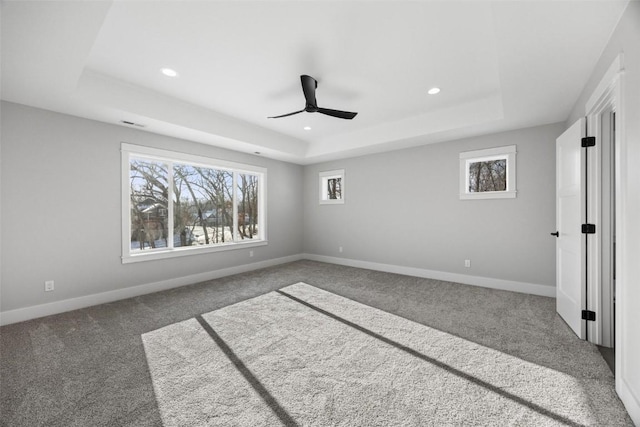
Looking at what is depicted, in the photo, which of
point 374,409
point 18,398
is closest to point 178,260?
point 18,398

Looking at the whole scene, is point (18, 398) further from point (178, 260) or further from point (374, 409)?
point (178, 260)

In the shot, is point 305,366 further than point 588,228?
No

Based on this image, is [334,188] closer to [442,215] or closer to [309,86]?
[442,215]

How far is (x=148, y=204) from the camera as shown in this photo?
162 inches

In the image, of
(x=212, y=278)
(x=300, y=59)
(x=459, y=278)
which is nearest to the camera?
(x=300, y=59)

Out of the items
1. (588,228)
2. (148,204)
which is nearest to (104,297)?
(148,204)

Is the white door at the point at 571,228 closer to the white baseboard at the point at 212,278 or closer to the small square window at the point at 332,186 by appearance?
the white baseboard at the point at 212,278

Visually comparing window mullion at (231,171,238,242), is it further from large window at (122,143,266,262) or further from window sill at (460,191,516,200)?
window sill at (460,191,516,200)

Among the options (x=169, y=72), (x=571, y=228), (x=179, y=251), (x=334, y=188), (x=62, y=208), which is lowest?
(x=179, y=251)

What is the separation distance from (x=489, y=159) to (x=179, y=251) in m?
5.26

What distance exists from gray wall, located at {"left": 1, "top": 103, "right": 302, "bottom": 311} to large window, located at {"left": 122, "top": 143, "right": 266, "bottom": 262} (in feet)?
0.55

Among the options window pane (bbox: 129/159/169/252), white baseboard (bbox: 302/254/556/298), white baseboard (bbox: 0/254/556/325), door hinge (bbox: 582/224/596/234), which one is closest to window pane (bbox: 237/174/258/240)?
white baseboard (bbox: 0/254/556/325)

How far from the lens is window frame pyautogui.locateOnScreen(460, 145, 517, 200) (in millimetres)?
3977

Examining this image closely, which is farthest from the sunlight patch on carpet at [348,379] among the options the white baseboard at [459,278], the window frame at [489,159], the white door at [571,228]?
the window frame at [489,159]
